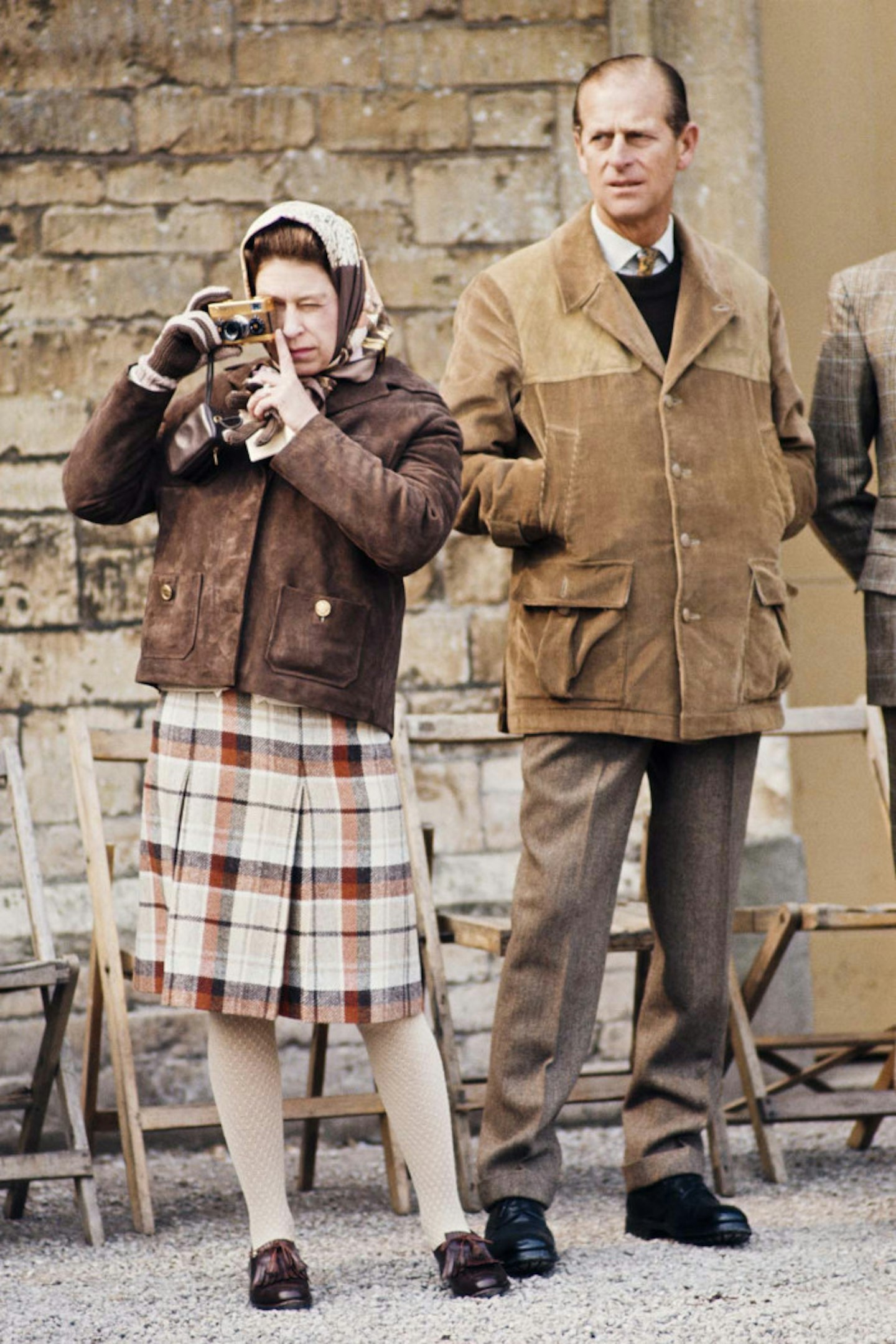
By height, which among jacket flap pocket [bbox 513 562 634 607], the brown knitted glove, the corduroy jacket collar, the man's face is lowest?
jacket flap pocket [bbox 513 562 634 607]

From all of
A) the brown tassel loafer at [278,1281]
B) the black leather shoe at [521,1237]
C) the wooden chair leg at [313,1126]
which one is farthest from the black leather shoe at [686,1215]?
the wooden chair leg at [313,1126]

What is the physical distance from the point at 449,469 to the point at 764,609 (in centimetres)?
72

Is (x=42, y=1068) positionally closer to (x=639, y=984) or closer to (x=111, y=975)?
(x=111, y=975)

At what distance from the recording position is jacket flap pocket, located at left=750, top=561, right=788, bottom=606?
329 centimetres

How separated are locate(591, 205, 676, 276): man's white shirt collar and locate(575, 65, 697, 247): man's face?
2.7 inches

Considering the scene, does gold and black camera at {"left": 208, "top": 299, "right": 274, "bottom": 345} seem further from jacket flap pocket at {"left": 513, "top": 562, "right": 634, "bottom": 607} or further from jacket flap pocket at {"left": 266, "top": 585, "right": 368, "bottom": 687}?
jacket flap pocket at {"left": 513, "top": 562, "right": 634, "bottom": 607}

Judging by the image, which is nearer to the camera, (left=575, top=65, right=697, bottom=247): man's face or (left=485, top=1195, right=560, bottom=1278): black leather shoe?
(left=485, top=1195, right=560, bottom=1278): black leather shoe

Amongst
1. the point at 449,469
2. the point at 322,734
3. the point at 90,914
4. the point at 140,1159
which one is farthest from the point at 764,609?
the point at 90,914

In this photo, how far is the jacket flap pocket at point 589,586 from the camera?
318 centimetres

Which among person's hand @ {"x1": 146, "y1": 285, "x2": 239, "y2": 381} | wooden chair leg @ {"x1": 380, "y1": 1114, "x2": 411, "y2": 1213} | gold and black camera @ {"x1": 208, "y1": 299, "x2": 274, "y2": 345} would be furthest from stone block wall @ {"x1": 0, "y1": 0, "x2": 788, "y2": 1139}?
gold and black camera @ {"x1": 208, "y1": 299, "x2": 274, "y2": 345}

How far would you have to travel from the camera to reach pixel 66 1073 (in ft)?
12.0

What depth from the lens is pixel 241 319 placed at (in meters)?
2.79

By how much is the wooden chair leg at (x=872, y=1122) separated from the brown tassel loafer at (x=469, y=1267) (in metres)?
1.54

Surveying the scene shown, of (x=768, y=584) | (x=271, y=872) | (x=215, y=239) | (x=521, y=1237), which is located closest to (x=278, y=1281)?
(x=521, y=1237)
